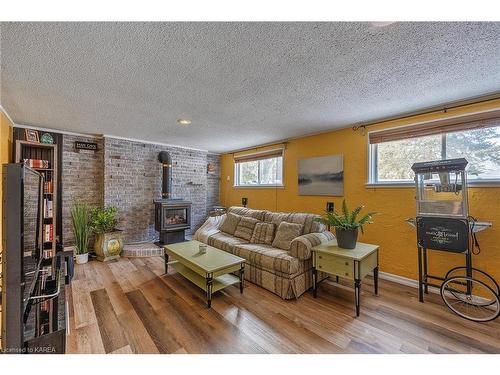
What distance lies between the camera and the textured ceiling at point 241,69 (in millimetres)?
1325

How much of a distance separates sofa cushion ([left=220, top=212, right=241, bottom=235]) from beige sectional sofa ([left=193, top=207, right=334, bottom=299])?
2 cm

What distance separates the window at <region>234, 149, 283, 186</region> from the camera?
450 cm

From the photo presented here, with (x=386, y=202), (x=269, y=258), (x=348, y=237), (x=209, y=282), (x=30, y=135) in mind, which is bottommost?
(x=209, y=282)

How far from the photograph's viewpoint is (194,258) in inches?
101

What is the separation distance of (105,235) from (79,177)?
1.22 m

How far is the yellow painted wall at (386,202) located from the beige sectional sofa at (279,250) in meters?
0.72

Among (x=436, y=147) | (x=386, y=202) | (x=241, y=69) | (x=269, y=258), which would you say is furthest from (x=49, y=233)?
(x=436, y=147)

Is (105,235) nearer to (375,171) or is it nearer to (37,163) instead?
(37,163)

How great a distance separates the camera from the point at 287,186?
13.8 ft

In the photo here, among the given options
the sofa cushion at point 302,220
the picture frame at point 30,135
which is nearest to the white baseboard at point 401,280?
the sofa cushion at point 302,220

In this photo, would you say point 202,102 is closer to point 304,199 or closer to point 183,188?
point 304,199

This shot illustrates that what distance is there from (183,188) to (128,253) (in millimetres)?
1825
